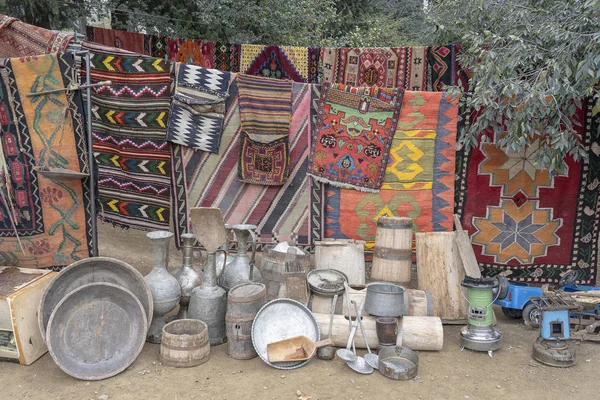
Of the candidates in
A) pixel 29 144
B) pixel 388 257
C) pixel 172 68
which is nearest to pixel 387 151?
pixel 388 257

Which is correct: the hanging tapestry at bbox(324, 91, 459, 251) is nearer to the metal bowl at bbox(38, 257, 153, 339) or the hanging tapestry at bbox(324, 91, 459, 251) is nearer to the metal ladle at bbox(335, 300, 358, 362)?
the metal ladle at bbox(335, 300, 358, 362)

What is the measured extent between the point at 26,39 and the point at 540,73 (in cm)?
445

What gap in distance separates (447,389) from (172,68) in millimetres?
3554

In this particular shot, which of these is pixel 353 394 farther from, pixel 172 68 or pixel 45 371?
pixel 172 68

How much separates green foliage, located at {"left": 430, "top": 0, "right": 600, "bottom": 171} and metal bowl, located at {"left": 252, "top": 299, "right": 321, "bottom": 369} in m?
2.11

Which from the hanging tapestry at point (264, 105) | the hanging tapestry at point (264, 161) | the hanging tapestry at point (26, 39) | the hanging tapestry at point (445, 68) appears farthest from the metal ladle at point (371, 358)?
the hanging tapestry at point (26, 39)

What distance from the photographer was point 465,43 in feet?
16.9

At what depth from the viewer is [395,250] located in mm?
4473

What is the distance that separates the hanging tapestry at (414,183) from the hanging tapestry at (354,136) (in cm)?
10

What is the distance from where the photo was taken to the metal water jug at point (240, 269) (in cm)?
419

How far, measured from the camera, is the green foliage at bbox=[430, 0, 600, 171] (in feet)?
12.3

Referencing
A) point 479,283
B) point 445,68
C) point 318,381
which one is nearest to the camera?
point 318,381

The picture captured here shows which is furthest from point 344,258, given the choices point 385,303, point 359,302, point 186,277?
point 186,277

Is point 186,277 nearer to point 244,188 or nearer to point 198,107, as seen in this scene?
point 244,188
